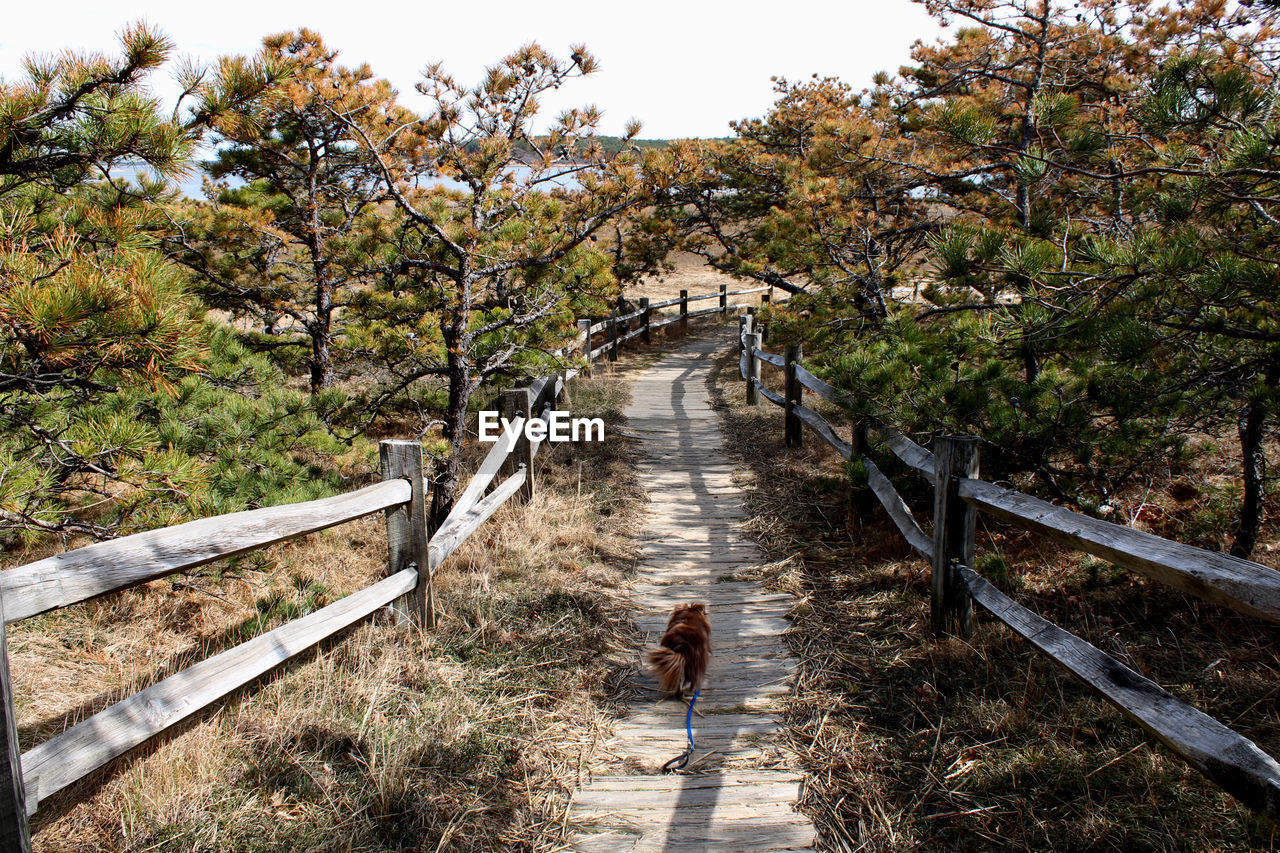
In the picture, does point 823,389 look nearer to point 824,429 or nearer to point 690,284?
point 824,429

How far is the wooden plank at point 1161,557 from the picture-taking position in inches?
78.6

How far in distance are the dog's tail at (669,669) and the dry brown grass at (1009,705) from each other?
21.8 inches

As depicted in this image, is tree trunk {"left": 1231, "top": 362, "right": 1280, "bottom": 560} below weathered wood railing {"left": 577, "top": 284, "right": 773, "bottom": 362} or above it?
below

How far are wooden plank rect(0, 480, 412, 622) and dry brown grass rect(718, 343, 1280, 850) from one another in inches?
→ 95.0

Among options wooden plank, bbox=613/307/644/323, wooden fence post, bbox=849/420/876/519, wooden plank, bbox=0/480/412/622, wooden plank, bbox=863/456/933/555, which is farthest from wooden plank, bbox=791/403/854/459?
wooden plank, bbox=613/307/644/323

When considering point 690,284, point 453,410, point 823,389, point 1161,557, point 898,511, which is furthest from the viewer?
point 690,284

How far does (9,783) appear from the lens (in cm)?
187

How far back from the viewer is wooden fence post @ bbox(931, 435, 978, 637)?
146 inches

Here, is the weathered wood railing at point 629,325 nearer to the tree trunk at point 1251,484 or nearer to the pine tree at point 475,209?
the pine tree at point 475,209

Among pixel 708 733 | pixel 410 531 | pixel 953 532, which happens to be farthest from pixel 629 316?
pixel 708 733

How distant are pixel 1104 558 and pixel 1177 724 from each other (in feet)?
1.97

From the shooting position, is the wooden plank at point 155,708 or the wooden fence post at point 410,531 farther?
the wooden fence post at point 410,531

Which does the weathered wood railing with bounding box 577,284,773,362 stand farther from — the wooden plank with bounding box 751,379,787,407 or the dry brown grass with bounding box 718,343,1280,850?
the dry brown grass with bounding box 718,343,1280,850

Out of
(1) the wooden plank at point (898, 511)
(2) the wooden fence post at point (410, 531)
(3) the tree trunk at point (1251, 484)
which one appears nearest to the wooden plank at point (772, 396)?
(1) the wooden plank at point (898, 511)
